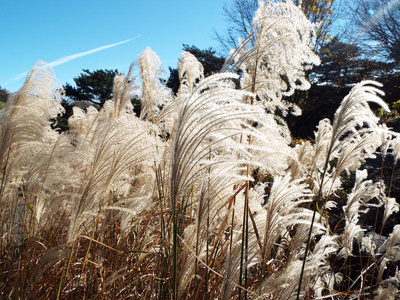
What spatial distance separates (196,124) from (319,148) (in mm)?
1754

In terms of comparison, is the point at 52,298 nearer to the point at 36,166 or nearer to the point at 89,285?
the point at 89,285

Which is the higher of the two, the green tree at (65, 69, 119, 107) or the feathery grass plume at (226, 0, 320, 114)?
the green tree at (65, 69, 119, 107)

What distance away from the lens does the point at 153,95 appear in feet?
9.48

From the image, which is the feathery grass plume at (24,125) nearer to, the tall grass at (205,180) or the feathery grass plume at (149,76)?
the tall grass at (205,180)

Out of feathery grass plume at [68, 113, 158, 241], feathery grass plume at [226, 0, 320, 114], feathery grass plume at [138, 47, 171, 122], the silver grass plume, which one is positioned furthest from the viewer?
feathery grass plume at [138, 47, 171, 122]

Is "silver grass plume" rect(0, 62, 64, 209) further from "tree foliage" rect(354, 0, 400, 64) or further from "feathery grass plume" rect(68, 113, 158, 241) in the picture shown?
"tree foliage" rect(354, 0, 400, 64)

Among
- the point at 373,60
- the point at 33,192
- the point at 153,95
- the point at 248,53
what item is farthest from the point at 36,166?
the point at 373,60

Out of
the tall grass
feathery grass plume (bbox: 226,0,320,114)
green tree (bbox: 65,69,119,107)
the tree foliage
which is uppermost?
the tree foliage

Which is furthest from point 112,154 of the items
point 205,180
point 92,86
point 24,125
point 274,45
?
point 92,86

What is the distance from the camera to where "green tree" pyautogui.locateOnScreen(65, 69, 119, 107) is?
18.7 m

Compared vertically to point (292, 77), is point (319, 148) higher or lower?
lower

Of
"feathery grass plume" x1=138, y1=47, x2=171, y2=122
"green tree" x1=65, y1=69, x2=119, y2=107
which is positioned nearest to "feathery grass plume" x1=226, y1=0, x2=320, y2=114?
"feathery grass plume" x1=138, y1=47, x2=171, y2=122

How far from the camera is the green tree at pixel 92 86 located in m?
18.7

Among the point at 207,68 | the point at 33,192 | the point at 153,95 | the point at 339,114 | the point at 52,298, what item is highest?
the point at 207,68
